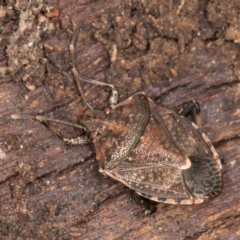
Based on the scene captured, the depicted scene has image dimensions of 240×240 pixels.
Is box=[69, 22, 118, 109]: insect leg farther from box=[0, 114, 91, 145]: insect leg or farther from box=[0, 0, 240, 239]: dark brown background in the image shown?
box=[0, 114, 91, 145]: insect leg

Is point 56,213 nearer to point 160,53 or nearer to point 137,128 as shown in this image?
point 137,128

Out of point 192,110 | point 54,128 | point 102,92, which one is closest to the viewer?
point 54,128

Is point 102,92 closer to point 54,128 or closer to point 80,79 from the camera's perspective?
point 80,79

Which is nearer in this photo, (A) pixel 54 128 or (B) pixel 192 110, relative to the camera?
(A) pixel 54 128

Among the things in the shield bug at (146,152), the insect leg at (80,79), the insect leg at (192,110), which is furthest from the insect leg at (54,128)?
the insect leg at (192,110)

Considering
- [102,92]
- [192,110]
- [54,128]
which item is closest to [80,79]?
[102,92]

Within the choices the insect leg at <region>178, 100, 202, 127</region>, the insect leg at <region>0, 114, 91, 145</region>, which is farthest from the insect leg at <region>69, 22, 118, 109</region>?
the insect leg at <region>178, 100, 202, 127</region>

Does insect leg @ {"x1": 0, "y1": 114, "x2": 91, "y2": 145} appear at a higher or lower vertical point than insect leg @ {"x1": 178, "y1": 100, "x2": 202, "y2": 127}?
lower
